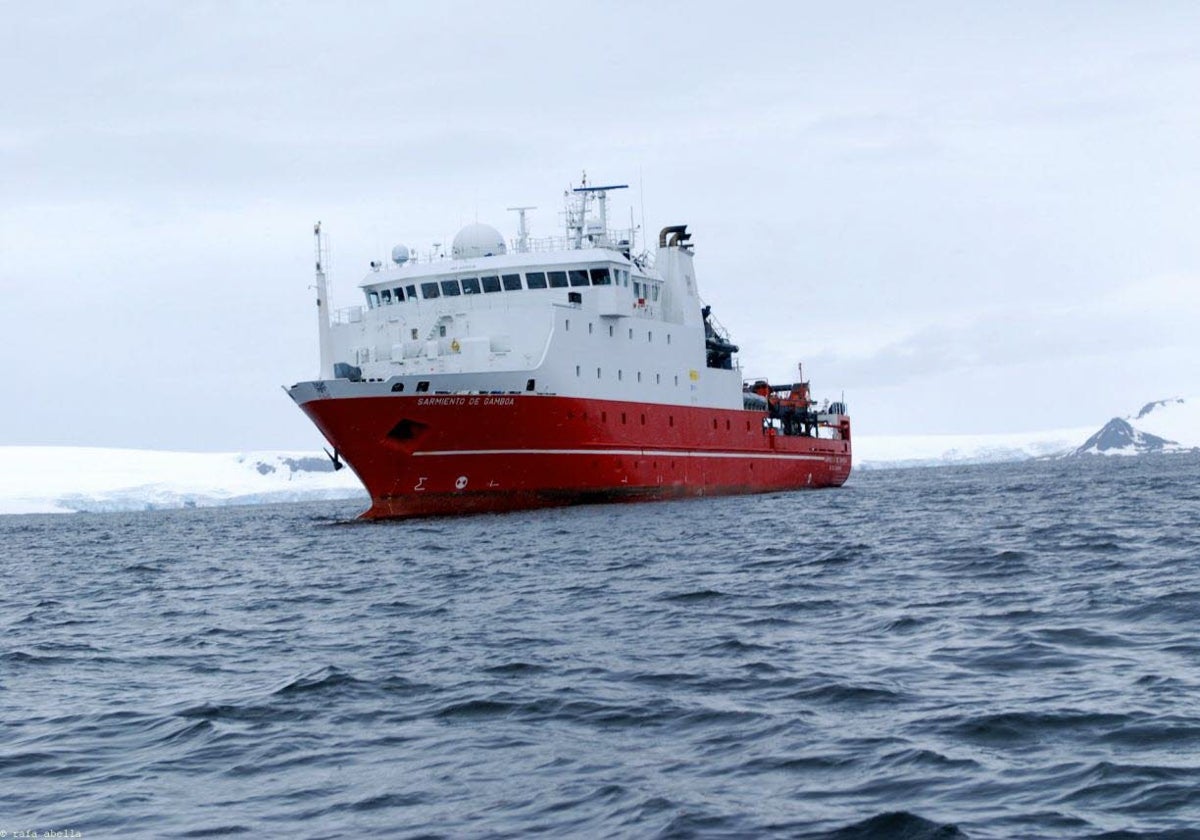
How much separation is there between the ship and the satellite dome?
0.05 m

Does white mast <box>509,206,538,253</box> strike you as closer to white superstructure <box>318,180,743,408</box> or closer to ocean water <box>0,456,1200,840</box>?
white superstructure <box>318,180,743,408</box>

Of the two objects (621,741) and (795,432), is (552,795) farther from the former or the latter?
(795,432)

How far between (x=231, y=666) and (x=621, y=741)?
5.48 meters

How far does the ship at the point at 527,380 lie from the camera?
1446 inches

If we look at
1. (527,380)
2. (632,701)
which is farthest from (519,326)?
(632,701)

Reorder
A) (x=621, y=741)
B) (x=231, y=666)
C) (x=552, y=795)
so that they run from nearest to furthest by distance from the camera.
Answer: (x=552, y=795) → (x=621, y=741) → (x=231, y=666)

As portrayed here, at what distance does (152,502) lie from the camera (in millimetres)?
106500

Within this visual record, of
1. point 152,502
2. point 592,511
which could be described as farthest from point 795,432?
point 152,502

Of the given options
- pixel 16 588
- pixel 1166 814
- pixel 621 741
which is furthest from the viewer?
pixel 16 588

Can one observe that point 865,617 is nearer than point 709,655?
No

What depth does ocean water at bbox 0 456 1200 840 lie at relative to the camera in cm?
736

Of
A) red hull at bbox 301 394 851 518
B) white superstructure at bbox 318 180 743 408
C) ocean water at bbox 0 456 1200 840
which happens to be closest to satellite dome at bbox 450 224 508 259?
white superstructure at bbox 318 180 743 408

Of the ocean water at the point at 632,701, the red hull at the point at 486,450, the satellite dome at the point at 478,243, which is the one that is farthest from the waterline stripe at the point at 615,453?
the ocean water at the point at 632,701

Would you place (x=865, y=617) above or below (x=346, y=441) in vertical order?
below
